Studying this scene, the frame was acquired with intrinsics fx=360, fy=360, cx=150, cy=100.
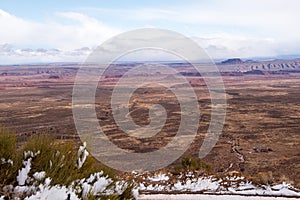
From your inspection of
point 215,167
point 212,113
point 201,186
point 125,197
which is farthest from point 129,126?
point 125,197

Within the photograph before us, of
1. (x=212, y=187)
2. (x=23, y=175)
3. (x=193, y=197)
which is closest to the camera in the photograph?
(x=23, y=175)

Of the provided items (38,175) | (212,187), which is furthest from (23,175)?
(212,187)

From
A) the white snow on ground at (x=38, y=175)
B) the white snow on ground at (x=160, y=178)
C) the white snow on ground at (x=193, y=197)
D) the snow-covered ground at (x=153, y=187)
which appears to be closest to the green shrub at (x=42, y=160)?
the snow-covered ground at (x=153, y=187)

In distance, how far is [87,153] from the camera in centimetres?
621

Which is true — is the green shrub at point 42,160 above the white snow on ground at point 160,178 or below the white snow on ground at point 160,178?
above

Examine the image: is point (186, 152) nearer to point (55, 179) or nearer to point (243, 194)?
point (243, 194)

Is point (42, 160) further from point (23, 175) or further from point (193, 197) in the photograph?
point (193, 197)

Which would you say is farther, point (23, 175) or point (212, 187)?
point (212, 187)

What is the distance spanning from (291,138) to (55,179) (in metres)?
37.8

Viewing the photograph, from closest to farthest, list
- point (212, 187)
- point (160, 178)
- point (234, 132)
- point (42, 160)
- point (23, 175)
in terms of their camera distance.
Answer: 1. point (23, 175)
2. point (42, 160)
3. point (212, 187)
4. point (160, 178)
5. point (234, 132)

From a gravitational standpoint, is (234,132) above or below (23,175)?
below

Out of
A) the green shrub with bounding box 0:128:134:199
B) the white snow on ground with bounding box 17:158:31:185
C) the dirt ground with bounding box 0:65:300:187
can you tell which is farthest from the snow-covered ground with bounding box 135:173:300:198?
the white snow on ground with bounding box 17:158:31:185

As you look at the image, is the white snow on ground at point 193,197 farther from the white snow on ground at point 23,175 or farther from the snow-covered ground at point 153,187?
the white snow on ground at point 23,175

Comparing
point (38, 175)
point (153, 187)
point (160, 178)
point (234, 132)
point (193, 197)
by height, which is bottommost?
point (234, 132)
